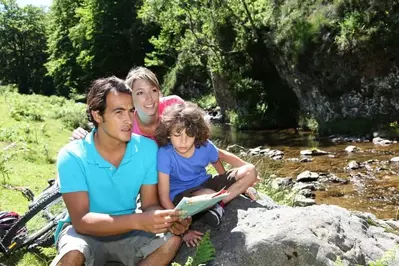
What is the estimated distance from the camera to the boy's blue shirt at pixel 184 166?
4129 mm

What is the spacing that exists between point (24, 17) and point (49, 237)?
7727cm

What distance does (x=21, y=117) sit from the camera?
19.7 meters

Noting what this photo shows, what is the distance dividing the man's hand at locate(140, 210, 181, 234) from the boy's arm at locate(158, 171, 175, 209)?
526 mm

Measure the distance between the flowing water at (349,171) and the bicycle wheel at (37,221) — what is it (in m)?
6.48

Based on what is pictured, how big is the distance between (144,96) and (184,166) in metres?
1.36

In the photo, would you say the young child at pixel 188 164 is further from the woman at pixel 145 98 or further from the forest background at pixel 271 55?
the forest background at pixel 271 55

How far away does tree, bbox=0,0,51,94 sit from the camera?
72312 millimetres

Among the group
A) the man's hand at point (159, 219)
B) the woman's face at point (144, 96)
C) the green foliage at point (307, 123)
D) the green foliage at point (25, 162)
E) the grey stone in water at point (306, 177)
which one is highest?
the woman's face at point (144, 96)

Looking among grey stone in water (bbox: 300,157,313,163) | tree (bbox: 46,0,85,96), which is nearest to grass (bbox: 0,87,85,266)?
grey stone in water (bbox: 300,157,313,163)

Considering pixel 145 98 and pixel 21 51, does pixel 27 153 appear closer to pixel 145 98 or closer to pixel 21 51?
pixel 145 98

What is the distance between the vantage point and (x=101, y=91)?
3.79 m

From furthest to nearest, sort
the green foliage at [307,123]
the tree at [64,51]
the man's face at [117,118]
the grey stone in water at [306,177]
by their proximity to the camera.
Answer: the tree at [64,51], the green foliage at [307,123], the grey stone in water at [306,177], the man's face at [117,118]

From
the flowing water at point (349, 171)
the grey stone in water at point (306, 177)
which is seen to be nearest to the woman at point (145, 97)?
the flowing water at point (349, 171)

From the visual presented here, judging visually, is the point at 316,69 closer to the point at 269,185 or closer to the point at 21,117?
the point at 21,117
